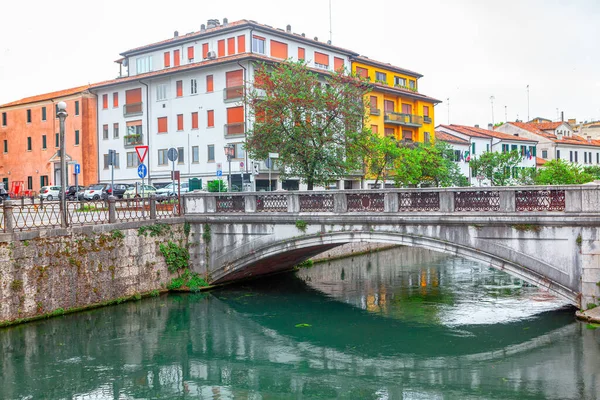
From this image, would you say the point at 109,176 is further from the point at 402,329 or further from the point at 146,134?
the point at 402,329

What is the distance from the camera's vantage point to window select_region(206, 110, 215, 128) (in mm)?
41000

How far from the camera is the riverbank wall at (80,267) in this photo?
17.9 metres

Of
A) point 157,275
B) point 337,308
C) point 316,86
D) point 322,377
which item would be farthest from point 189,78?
point 322,377

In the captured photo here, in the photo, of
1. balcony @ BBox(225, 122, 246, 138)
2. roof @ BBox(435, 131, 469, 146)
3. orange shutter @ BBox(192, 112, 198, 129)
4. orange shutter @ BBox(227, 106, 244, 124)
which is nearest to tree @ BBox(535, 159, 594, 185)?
roof @ BBox(435, 131, 469, 146)

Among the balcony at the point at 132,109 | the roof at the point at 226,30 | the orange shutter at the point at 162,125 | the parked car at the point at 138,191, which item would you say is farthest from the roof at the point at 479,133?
the parked car at the point at 138,191

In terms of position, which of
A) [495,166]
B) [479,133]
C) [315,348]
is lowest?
[315,348]

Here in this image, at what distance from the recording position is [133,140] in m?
45.2

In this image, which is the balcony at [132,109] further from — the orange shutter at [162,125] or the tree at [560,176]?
the tree at [560,176]

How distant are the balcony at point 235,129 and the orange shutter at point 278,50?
17.5 ft

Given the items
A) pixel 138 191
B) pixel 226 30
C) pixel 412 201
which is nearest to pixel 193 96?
pixel 226 30

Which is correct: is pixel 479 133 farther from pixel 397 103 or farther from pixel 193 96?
pixel 193 96

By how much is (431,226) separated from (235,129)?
2319 centimetres

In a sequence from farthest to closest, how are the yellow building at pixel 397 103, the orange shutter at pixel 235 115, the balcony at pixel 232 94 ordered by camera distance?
the yellow building at pixel 397 103, the orange shutter at pixel 235 115, the balcony at pixel 232 94

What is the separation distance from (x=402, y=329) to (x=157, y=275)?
9455 millimetres
